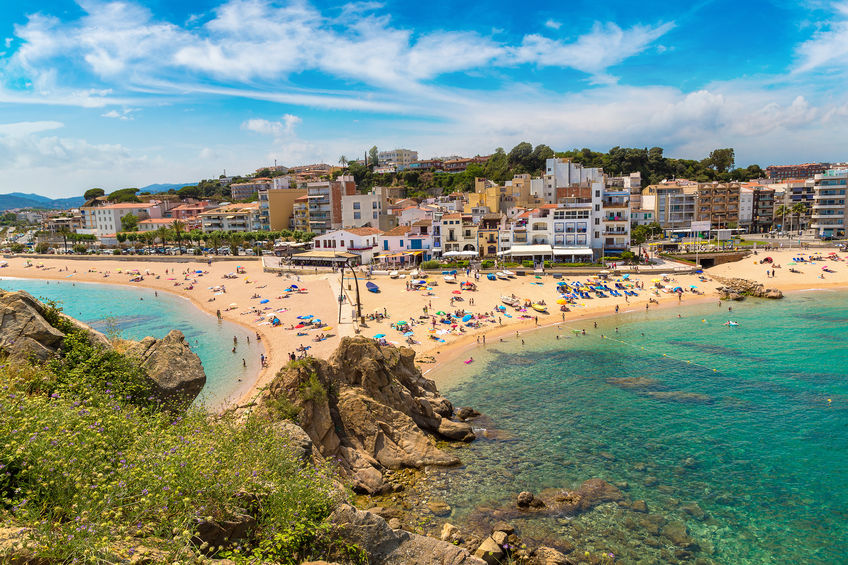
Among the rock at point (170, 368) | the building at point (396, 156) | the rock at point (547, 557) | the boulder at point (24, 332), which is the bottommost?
the rock at point (547, 557)

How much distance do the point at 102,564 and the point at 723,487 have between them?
2110 cm

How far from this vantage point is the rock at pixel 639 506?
719 inches

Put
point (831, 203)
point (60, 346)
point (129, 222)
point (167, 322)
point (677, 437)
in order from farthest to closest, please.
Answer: point (129, 222), point (831, 203), point (167, 322), point (677, 437), point (60, 346)

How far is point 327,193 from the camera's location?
96938mm

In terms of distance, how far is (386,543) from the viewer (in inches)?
442

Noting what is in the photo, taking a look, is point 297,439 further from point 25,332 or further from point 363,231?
point 363,231

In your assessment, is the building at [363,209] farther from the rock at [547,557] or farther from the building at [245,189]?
the rock at [547,557]

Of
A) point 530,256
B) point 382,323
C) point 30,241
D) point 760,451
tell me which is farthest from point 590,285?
point 30,241

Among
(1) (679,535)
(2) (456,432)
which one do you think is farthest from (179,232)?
(1) (679,535)

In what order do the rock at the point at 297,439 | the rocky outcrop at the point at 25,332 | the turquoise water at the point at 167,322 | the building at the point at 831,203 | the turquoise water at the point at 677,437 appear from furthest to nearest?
the building at the point at 831,203 → the turquoise water at the point at 167,322 → the turquoise water at the point at 677,437 → the rock at the point at 297,439 → the rocky outcrop at the point at 25,332

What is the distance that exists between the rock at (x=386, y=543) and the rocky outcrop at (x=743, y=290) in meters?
54.6

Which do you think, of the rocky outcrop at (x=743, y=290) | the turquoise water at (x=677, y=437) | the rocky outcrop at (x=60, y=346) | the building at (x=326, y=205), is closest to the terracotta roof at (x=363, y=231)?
the building at (x=326, y=205)

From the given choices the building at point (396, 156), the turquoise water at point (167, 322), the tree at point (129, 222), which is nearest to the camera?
the turquoise water at point (167, 322)

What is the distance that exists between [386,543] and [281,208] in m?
102
